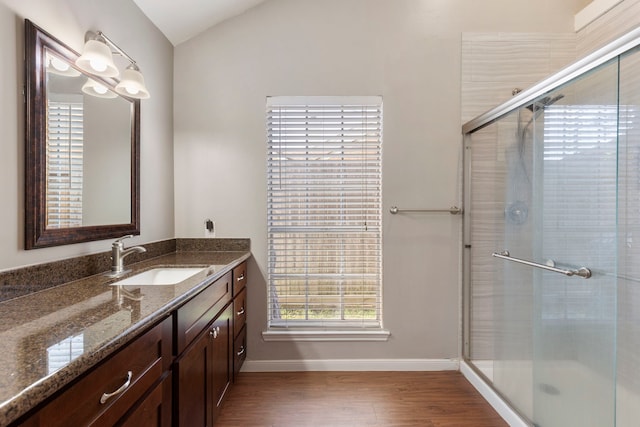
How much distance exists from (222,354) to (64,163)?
1203mm

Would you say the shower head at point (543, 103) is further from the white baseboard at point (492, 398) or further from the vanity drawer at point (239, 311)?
the vanity drawer at point (239, 311)

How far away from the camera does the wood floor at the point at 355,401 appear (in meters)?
1.84

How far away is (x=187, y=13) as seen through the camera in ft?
6.98

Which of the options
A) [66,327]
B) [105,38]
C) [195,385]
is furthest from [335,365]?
[105,38]

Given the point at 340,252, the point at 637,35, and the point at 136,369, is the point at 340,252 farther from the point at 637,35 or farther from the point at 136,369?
the point at 637,35

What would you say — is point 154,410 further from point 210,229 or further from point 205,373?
point 210,229

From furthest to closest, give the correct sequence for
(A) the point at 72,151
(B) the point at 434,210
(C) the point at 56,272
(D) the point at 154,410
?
(B) the point at 434,210
(A) the point at 72,151
(C) the point at 56,272
(D) the point at 154,410

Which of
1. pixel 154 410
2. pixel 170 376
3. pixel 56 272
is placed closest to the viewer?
pixel 154 410

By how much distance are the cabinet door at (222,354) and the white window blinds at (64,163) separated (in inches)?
32.5

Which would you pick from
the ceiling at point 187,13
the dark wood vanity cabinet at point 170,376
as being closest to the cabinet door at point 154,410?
the dark wood vanity cabinet at point 170,376

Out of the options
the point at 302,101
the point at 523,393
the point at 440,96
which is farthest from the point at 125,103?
the point at 523,393

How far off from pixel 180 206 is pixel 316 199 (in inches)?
40.1

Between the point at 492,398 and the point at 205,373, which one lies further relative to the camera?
the point at 492,398

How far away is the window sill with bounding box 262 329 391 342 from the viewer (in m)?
2.37
